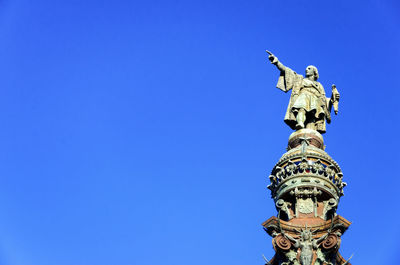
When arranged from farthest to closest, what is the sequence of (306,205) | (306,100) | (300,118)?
(306,100), (300,118), (306,205)

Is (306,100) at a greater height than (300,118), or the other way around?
(306,100)

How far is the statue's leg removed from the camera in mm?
26375

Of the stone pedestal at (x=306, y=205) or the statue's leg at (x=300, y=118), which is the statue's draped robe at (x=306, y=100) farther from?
the stone pedestal at (x=306, y=205)

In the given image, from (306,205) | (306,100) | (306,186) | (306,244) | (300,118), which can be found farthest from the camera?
(306,100)

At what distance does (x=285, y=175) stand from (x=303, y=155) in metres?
0.90

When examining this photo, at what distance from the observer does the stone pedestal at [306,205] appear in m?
21.2

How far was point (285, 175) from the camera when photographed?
78.7 ft

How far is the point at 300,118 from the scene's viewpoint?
26516mm

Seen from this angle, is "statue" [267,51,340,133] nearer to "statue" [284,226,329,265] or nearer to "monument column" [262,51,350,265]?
"monument column" [262,51,350,265]

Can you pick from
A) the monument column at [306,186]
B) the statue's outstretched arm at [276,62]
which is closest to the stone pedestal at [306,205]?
the monument column at [306,186]

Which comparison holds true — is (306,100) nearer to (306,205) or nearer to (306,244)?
(306,205)

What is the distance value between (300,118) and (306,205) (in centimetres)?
449

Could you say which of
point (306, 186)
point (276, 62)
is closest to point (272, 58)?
point (276, 62)

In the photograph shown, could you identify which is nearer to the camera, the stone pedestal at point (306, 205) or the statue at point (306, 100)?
the stone pedestal at point (306, 205)
